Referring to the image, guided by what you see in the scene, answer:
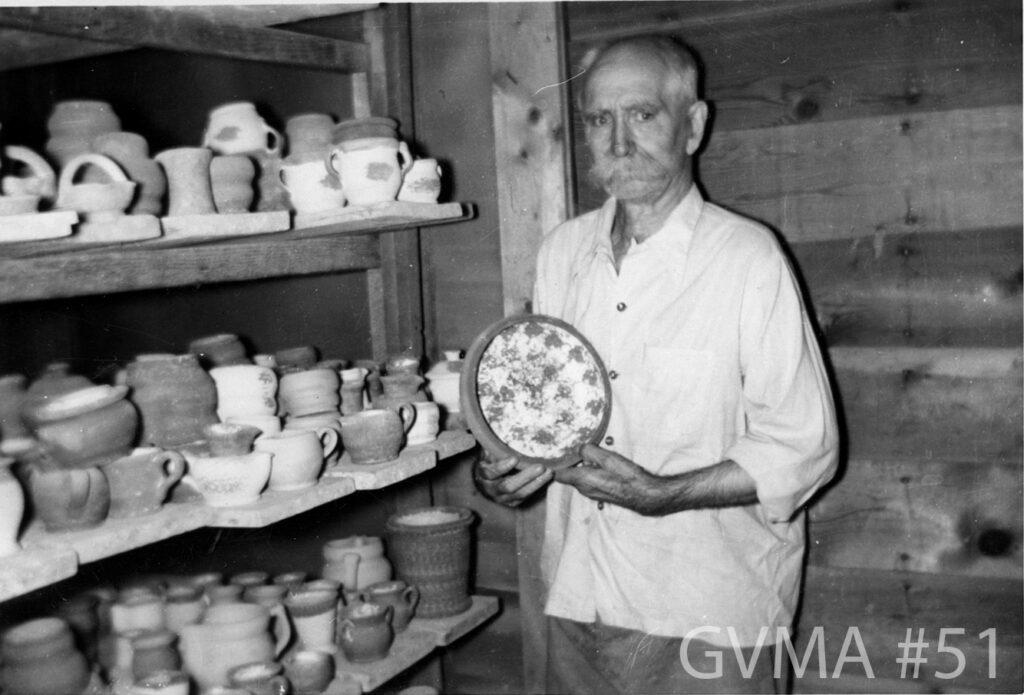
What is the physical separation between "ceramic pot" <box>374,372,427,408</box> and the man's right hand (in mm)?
349

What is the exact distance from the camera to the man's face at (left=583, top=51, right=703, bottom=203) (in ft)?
6.13

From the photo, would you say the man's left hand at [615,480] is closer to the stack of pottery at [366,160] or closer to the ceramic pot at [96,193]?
the stack of pottery at [366,160]

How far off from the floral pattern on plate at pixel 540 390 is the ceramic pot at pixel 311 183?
0.51 metres

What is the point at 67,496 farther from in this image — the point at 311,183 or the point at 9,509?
the point at 311,183

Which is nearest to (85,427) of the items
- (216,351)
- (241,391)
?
(241,391)

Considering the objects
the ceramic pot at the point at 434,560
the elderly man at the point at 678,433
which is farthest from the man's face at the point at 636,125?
the ceramic pot at the point at 434,560

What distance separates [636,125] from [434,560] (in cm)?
124

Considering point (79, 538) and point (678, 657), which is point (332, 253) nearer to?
point (79, 538)

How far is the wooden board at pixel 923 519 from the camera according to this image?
1986 mm

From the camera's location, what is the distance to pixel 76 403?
157 cm

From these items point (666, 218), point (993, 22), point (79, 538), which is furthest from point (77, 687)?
point (993, 22)

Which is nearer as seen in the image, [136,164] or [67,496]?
[67,496]

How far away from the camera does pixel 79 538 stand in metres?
1.50

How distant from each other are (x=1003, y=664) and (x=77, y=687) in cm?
204
